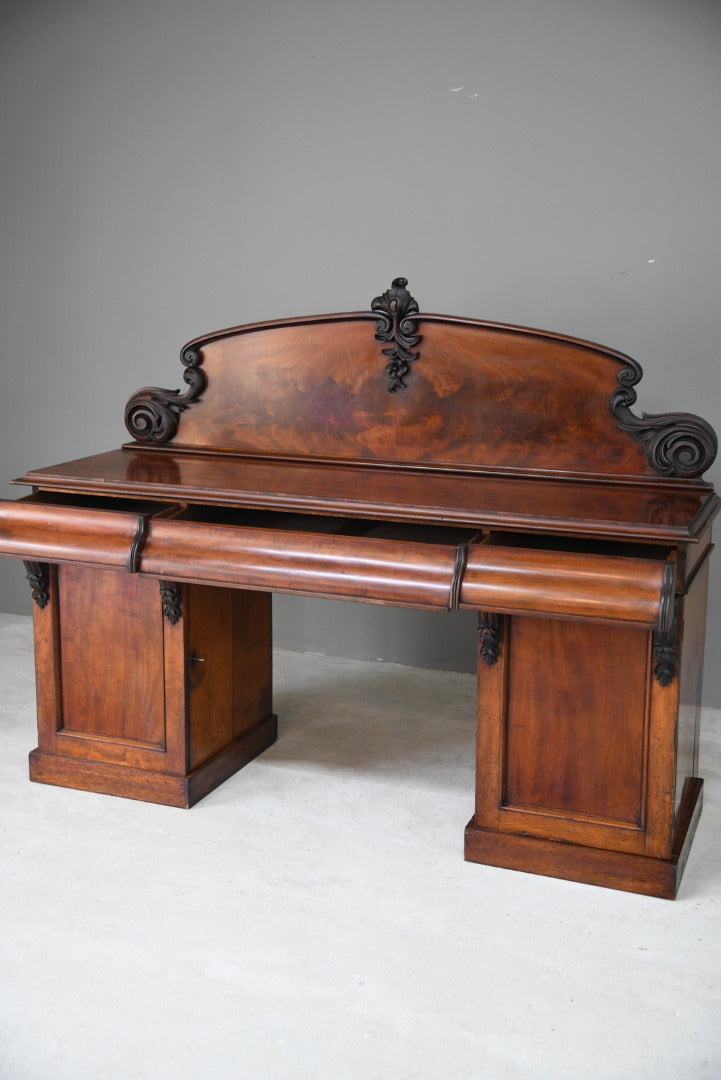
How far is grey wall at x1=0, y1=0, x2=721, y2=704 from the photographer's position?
151 inches

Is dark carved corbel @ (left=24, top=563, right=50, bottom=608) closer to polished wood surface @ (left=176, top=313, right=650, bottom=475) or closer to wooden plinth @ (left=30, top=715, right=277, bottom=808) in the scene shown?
wooden plinth @ (left=30, top=715, right=277, bottom=808)

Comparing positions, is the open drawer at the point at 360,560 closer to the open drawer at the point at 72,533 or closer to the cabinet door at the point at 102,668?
the open drawer at the point at 72,533

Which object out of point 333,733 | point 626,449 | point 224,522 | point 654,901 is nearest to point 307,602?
point 333,733

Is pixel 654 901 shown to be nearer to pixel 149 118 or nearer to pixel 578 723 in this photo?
pixel 578 723

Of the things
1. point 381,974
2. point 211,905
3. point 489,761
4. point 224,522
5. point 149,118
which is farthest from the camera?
point 149,118

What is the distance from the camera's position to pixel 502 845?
2838mm

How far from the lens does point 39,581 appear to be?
125 inches

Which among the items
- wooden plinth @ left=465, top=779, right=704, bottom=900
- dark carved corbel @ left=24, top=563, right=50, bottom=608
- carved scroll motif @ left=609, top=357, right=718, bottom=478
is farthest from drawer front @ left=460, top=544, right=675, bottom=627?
dark carved corbel @ left=24, top=563, right=50, bottom=608

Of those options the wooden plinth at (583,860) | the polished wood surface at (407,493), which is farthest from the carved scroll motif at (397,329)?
the wooden plinth at (583,860)

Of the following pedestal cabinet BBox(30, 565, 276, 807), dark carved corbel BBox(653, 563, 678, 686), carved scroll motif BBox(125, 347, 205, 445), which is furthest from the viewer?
carved scroll motif BBox(125, 347, 205, 445)

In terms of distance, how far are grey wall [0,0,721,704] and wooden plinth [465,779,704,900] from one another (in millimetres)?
1530

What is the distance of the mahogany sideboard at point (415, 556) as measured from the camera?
2656 millimetres

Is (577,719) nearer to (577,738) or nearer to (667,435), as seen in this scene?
(577,738)

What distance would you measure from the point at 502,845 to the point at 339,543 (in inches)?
35.0
